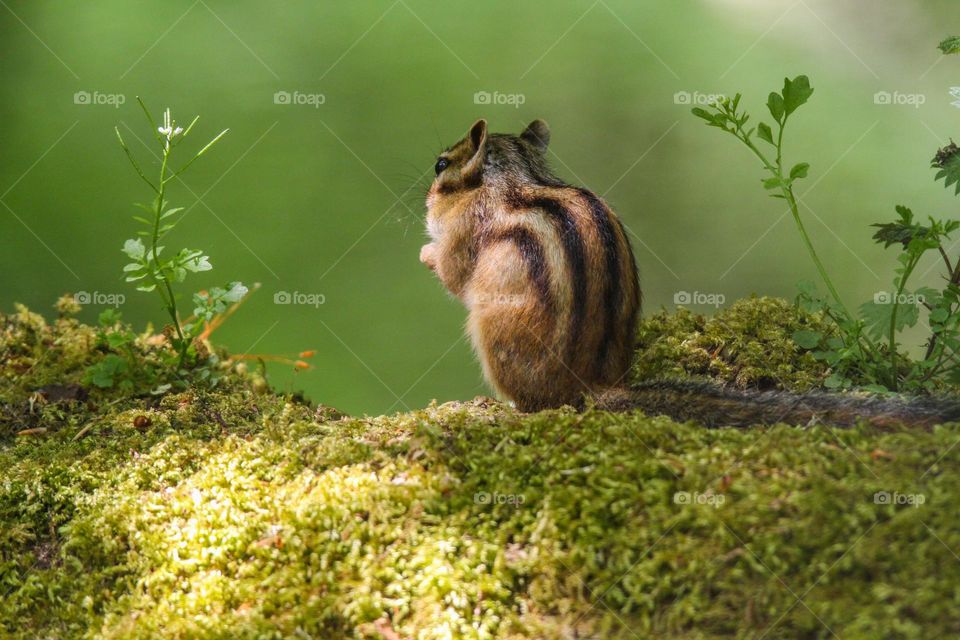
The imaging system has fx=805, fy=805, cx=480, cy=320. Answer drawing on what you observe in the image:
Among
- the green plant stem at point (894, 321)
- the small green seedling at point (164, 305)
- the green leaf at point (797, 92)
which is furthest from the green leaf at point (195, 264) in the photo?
the green plant stem at point (894, 321)

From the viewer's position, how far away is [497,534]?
173 cm

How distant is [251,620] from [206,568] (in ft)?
0.85

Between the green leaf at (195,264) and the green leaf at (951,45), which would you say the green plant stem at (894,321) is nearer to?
the green leaf at (951,45)

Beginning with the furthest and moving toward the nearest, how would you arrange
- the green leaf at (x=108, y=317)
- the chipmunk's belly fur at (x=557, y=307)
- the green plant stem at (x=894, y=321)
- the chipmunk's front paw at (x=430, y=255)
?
the chipmunk's front paw at (x=430, y=255) → the green leaf at (x=108, y=317) → the chipmunk's belly fur at (x=557, y=307) → the green plant stem at (x=894, y=321)

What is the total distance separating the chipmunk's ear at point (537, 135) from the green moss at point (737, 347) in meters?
0.92

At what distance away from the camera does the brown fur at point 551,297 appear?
267 centimetres

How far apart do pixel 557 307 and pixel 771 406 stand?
0.75 meters

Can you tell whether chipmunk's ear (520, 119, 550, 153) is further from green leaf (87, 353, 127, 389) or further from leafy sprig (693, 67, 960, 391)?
green leaf (87, 353, 127, 389)

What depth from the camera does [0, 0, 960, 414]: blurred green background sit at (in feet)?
17.4

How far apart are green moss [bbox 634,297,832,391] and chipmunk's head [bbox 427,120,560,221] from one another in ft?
2.50

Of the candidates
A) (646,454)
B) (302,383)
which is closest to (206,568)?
(646,454)

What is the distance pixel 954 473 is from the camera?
5.35ft

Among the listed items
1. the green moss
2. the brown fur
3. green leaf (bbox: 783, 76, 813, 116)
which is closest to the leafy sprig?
green leaf (bbox: 783, 76, 813, 116)

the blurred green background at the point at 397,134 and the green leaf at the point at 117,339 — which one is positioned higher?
the blurred green background at the point at 397,134
